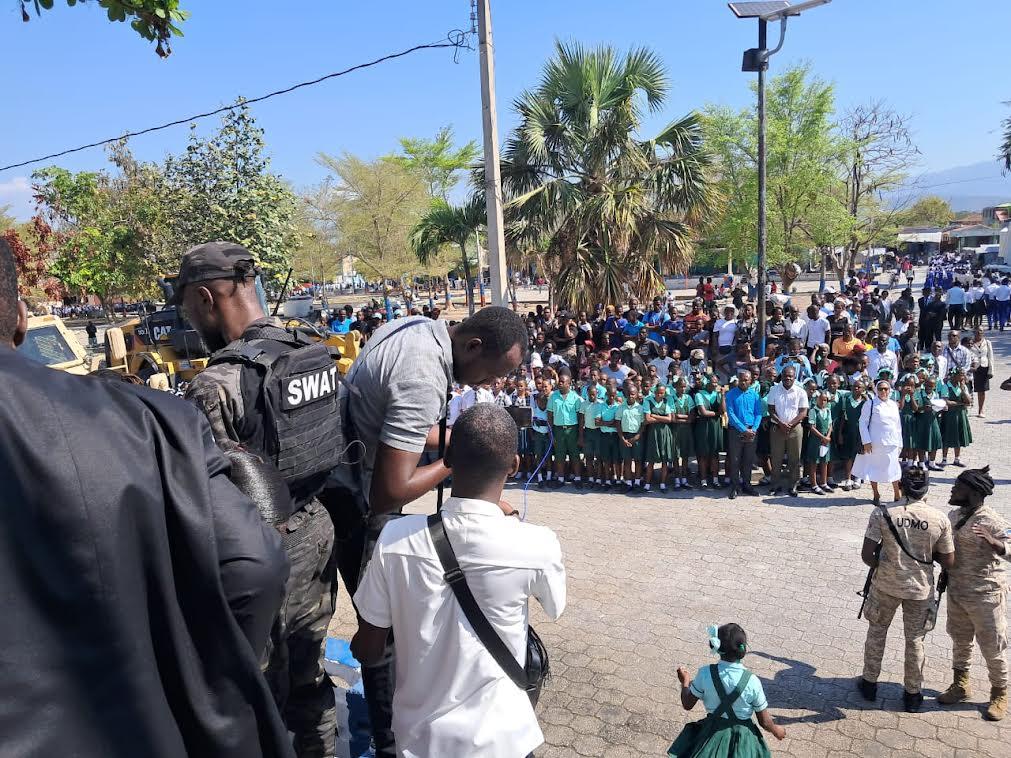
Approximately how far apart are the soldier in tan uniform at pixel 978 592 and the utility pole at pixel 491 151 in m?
6.76

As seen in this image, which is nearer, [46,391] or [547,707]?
[46,391]

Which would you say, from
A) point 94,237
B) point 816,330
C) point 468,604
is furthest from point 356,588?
point 94,237

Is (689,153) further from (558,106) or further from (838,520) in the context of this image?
(838,520)

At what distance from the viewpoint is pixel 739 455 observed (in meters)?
8.76

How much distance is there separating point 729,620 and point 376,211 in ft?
76.6

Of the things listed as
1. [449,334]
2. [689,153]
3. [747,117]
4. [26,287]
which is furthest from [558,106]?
[26,287]

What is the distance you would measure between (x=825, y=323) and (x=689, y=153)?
3.98m

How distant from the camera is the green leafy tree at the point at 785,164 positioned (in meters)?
18.2

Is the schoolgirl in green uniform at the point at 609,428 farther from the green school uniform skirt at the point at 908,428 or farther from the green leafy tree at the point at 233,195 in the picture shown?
the green leafy tree at the point at 233,195

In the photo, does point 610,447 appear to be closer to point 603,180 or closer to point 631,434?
point 631,434

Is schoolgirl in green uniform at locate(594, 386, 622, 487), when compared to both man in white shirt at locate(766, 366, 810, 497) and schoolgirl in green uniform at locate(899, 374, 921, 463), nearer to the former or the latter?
man in white shirt at locate(766, 366, 810, 497)

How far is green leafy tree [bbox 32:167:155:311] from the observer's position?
2309 centimetres

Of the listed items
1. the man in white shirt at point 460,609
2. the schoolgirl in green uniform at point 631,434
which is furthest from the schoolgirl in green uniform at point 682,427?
the man in white shirt at point 460,609

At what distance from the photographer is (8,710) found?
939 mm
